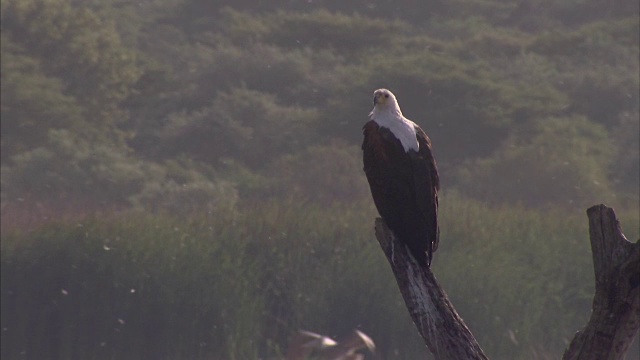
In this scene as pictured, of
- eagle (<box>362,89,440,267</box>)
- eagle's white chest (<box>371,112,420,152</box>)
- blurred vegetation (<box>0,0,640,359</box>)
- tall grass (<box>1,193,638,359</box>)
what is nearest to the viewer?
eagle (<box>362,89,440,267</box>)

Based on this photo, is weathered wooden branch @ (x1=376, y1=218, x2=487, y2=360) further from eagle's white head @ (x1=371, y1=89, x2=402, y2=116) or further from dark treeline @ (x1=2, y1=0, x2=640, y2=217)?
dark treeline @ (x1=2, y1=0, x2=640, y2=217)

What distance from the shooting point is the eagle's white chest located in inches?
213

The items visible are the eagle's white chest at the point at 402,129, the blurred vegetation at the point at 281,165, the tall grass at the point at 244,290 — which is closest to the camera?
the eagle's white chest at the point at 402,129

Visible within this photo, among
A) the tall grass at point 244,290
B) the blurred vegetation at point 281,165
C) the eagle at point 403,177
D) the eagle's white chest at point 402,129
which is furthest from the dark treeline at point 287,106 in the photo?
the eagle at point 403,177

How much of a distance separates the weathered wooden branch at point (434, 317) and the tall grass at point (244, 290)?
22.7 feet

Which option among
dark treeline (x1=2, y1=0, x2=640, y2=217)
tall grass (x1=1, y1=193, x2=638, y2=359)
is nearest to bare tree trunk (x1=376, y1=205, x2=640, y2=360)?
tall grass (x1=1, y1=193, x2=638, y2=359)

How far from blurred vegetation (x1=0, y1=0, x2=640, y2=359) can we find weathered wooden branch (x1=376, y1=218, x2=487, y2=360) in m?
7.04

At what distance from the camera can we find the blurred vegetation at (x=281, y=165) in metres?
11.7

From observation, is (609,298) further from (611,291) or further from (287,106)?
(287,106)

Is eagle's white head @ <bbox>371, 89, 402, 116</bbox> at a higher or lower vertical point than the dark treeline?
lower

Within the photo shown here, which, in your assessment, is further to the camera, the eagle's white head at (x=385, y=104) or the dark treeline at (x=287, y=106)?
the dark treeline at (x=287, y=106)

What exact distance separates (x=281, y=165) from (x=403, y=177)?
23730mm

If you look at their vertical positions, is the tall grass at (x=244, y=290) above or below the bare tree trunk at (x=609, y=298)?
above

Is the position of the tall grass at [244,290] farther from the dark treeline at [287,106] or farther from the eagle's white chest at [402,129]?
the dark treeline at [287,106]
